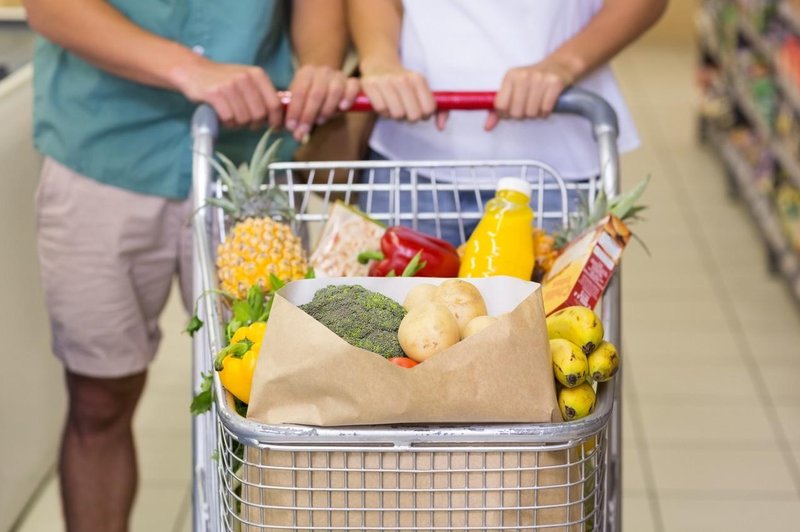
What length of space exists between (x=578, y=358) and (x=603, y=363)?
47 millimetres

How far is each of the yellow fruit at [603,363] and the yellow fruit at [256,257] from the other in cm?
49

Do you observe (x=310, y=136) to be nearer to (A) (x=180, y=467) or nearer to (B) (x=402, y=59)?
(B) (x=402, y=59)

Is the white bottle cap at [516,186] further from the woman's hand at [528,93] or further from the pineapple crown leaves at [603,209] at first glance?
the woman's hand at [528,93]

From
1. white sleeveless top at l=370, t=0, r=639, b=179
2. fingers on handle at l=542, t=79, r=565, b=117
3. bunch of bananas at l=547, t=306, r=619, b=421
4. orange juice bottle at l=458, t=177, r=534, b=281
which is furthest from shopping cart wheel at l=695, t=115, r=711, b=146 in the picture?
bunch of bananas at l=547, t=306, r=619, b=421

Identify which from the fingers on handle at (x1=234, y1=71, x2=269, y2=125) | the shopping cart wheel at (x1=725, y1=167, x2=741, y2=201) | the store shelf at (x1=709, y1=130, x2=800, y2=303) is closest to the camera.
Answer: the fingers on handle at (x1=234, y1=71, x2=269, y2=125)

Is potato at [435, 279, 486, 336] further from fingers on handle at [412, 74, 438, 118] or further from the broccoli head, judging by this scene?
fingers on handle at [412, 74, 438, 118]

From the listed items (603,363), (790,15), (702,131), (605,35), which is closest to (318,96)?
(605,35)

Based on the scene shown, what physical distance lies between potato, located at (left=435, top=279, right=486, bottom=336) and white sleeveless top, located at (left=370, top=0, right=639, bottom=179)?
0.79m

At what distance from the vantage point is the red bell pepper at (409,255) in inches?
65.2

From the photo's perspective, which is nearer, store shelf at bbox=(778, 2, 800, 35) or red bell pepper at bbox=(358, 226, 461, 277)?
red bell pepper at bbox=(358, 226, 461, 277)

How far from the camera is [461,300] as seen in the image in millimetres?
1325

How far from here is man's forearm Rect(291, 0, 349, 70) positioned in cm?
222

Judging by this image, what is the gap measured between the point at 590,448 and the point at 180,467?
2060mm

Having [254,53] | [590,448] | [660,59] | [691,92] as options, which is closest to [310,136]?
[254,53]
